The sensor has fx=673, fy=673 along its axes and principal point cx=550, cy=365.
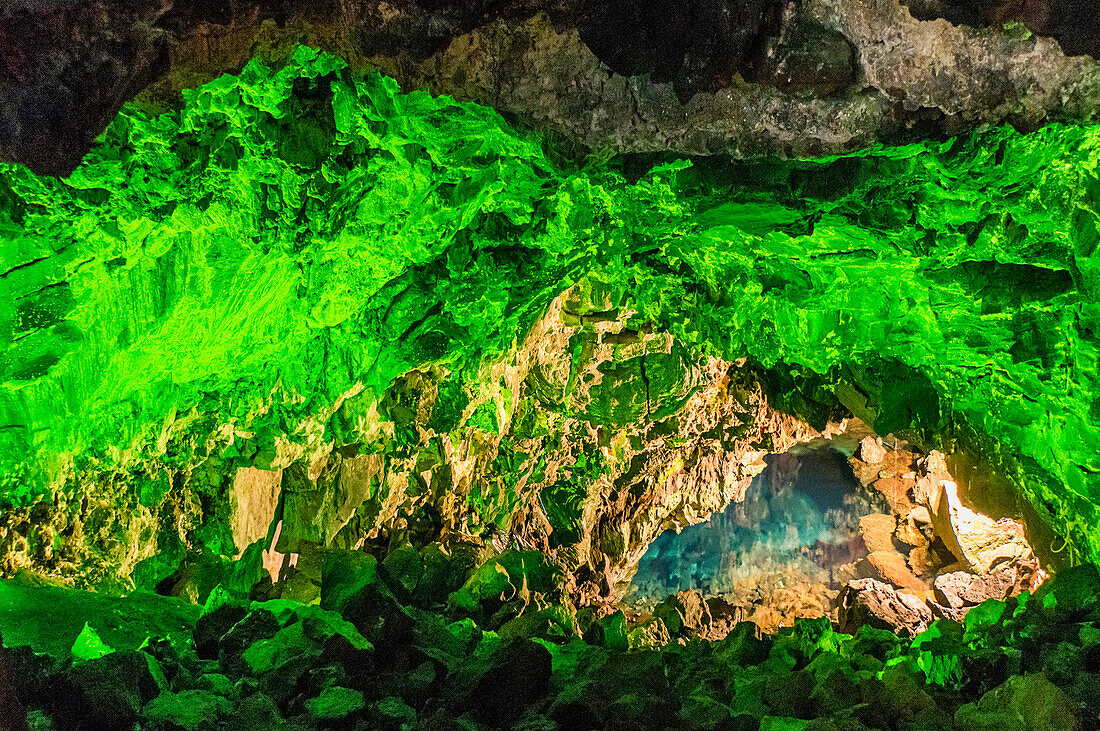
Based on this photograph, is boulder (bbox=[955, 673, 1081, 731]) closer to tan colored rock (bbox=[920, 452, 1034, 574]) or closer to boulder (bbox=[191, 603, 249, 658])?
boulder (bbox=[191, 603, 249, 658])

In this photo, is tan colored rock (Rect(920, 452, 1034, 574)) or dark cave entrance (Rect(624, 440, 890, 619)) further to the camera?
dark cave entrance (Rect(624, 440, 890, 619))

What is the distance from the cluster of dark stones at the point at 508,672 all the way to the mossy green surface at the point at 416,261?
49cm

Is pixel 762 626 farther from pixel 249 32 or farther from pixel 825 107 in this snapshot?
pixel 249 32

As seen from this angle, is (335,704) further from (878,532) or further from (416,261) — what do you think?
(878,532)

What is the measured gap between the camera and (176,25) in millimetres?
966

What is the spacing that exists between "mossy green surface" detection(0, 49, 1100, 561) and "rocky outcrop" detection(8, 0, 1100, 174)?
48 mm

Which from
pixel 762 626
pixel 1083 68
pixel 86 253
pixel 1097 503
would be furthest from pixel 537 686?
pixel 762 626

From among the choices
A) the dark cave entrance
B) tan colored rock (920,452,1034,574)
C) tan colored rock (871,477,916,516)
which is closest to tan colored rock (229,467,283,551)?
the dark cave entrance

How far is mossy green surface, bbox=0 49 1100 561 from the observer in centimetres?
111

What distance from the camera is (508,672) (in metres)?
1.18

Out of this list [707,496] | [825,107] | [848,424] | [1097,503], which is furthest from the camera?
[707,496]

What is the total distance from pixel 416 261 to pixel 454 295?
8.6 inches

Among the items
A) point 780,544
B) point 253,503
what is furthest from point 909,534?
point 253,503

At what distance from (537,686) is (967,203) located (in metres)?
1.23
